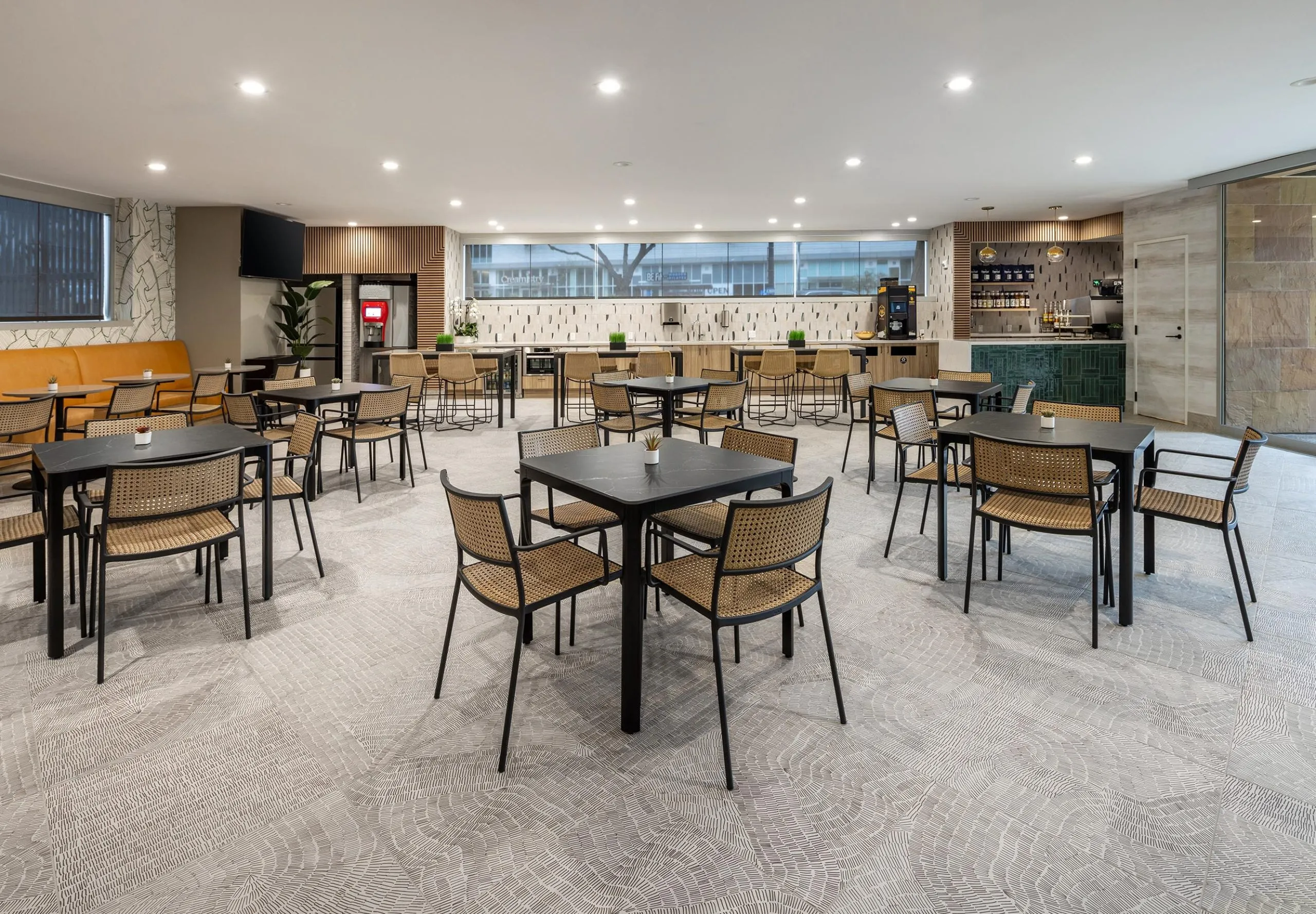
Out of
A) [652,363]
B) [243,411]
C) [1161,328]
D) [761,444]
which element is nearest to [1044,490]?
[761,444]

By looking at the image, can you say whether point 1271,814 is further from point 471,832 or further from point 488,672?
point 488,672

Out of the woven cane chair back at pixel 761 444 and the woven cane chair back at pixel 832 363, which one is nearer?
the woven cane chair back at pixel 761 444

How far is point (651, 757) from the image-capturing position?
7.55ft

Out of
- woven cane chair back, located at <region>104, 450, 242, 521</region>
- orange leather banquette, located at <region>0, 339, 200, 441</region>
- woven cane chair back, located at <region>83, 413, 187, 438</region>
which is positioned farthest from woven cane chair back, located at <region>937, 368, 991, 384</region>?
orange leather banquette, located at <region>0, 339, 200, 441</region>

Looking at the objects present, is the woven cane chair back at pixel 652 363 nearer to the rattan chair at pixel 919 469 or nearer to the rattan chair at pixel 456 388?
the rattan chair at pixel 456 388

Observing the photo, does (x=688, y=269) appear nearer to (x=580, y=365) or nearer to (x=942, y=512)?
(x=580, y=365)

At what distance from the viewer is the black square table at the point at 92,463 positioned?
9.73 ft

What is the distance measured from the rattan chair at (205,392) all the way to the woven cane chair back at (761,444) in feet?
21.2

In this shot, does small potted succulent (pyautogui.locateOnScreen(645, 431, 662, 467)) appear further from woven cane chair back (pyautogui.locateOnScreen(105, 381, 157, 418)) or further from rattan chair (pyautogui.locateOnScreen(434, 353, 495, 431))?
rattan chair (pyautogui.locateOnScreen(434, 353, 495, 431))

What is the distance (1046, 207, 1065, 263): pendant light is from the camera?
1144cm

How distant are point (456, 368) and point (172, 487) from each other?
22.0ft

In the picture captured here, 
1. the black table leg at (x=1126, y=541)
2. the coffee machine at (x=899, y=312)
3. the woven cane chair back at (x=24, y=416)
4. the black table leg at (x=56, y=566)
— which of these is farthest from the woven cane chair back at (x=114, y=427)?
the coffee machine at (x=899, y=312)

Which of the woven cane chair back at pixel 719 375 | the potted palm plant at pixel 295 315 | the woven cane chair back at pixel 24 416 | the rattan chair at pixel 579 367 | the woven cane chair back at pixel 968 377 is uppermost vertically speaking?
the potted palm plant at pixel 295 315

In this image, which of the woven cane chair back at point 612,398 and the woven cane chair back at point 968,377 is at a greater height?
the woven cane chair back at point 968,377
